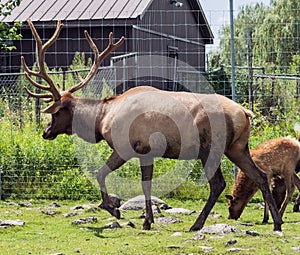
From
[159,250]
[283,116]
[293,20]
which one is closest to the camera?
[159,250]

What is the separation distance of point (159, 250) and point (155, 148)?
186 cm

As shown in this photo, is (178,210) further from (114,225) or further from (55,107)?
(55,107)

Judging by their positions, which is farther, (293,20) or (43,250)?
(293,20)

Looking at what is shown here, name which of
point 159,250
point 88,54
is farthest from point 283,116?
point 88,54

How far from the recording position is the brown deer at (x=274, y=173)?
33.1 feet

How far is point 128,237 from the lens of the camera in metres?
8.35

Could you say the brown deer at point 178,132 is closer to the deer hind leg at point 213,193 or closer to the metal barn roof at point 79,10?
the deer hind leg at point 213,193

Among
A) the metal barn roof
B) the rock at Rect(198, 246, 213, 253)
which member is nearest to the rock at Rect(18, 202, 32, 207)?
the rock at Rect(198, 246, 213, 253)

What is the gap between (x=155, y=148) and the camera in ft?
29.7

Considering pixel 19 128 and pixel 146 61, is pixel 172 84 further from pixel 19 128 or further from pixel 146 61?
pixel 19 128

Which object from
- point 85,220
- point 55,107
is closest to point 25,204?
point 85,220

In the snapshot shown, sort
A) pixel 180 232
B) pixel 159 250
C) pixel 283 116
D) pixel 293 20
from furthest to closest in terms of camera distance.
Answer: pixel 293 20, pixel 283 116, pixel 180 232, pixel 159 250

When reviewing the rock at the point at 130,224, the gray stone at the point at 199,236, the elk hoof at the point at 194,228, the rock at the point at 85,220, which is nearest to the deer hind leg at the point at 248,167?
the elk hoof at the point at 194,228

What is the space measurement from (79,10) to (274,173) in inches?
507
